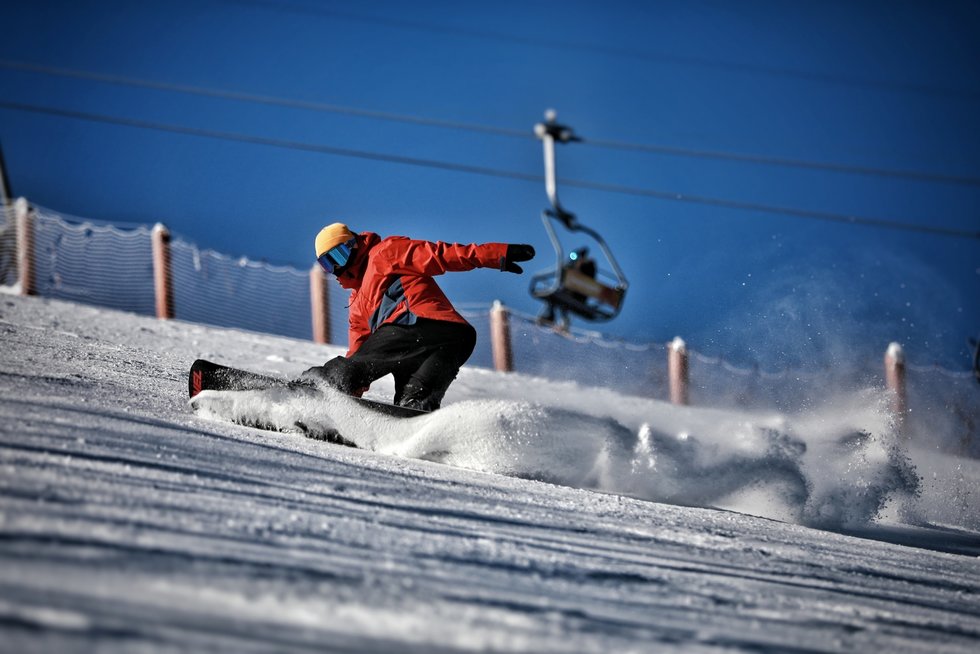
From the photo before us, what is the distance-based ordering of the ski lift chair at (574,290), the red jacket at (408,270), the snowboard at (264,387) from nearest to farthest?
the snowboard at (264,387), the red jacket at (408,270), the ski lift chair at (574,290)

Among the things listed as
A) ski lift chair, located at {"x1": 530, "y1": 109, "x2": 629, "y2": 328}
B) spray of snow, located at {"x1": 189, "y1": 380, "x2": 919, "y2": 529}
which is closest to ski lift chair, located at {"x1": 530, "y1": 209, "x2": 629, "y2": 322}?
ski lift chair, located at {"x1": 530, "y1": 109, "x2": 629, "y2": 328}

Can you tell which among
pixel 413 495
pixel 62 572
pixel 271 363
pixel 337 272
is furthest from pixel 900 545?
pixel 271 363

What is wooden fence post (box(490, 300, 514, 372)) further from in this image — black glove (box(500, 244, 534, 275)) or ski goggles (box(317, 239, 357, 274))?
black glove (box(500, 244, 534, 275))

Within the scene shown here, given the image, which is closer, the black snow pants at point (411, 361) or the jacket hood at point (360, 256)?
the black snow pants at point (411, 361)

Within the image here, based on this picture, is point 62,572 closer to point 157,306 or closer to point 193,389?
point 193,389

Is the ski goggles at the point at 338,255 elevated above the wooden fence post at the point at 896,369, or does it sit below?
below

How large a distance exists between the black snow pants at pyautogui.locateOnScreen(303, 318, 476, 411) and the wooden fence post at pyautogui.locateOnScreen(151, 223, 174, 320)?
870cm

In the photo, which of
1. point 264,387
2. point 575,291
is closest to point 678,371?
point 575,291

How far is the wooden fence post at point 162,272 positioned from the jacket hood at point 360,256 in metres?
8.39

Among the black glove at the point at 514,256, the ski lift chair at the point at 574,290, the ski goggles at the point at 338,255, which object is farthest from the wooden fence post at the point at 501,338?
the black glove at the point at 514,256

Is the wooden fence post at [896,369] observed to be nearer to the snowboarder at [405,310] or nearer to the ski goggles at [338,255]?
the snowboarder at [405,310]

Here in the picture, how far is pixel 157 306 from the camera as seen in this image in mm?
12664

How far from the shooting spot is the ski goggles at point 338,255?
184 inches

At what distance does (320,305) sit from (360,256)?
26.8 ft
